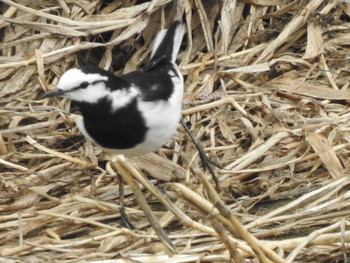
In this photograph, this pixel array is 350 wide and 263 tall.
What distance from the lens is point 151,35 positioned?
5.00 meters

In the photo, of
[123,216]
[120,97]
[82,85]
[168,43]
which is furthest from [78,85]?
[168,43]

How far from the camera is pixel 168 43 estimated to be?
4445 millimetres

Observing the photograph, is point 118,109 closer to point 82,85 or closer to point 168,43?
point 82,85

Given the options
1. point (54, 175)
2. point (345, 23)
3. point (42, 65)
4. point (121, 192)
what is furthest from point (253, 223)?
point (345, 23)

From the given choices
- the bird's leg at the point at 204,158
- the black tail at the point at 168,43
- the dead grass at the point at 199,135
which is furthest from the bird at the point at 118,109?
the black tail at the point at 168,43

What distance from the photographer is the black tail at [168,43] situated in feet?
14.4

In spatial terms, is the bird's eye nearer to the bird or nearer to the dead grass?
the bird

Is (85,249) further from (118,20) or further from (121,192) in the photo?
(118,20)

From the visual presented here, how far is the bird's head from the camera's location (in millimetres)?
3512

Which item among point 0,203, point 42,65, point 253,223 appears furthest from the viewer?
point 42,65

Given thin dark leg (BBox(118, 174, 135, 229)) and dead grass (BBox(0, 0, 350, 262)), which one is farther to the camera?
thin dark leg (BBox(118, 174, 135, 229))

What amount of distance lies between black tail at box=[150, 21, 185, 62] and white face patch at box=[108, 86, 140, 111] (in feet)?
2.41

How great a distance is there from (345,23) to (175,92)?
1528 mm

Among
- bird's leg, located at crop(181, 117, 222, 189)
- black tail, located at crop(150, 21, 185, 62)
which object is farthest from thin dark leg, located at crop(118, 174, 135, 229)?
black tail, located at crop(150, 21, 185, 62)
